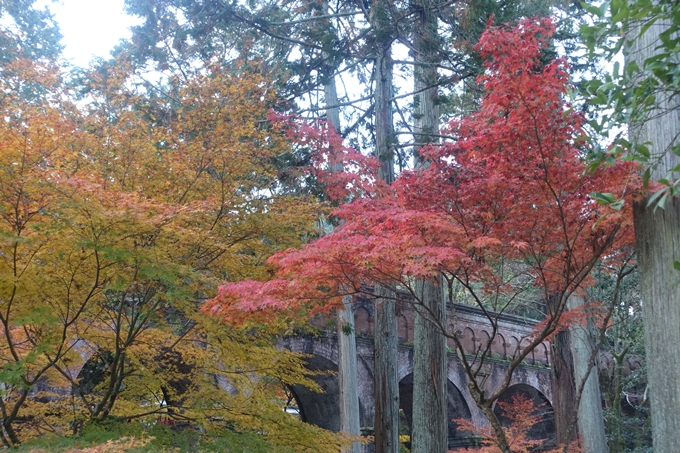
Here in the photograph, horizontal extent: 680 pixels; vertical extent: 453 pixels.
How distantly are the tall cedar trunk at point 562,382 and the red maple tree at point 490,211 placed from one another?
561 centimetres

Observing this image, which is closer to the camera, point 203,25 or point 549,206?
point 549,206

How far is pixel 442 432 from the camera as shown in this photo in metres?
7.55

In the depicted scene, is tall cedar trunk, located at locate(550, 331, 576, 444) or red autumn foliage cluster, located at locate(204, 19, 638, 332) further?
tall cedar trunk, located at locate(550, 331, 576, 444)

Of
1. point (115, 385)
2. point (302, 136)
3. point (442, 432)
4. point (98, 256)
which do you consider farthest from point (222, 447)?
point (302, 136)

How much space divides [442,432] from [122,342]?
423cm

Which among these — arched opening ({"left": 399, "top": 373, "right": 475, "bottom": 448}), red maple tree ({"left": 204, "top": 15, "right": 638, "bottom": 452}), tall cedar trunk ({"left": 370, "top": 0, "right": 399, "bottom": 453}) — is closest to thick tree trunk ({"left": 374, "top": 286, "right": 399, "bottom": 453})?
tall cedar trunk ({"left": 370, "top": 0, "right": 399, "bottom": 453})

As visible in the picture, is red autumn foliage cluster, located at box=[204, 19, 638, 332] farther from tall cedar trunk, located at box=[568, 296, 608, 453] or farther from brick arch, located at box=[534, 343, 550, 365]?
brick arch, located at box=[534, 343, 550, 365]

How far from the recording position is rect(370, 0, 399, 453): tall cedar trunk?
8.45m

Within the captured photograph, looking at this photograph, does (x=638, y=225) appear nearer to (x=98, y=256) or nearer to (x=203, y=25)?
(x=98, y=256)

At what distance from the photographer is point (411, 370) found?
16078mm

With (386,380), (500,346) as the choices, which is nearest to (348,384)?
(386,380)

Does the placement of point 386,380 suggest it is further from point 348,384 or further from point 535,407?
point 535,407

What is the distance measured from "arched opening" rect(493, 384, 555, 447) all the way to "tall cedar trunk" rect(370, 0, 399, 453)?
12702mm

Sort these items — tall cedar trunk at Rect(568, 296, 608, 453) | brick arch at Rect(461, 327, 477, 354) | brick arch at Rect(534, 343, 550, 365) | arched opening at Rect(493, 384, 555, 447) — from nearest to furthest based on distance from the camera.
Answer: tall cedar trunk at Rect(568, 296, 608, 453), brick arch at Rect(461, 327, 477, 354), arched opening at Rect(493, 384, 555, 447), brick arch at Rect(534, 343, 550, 365)
